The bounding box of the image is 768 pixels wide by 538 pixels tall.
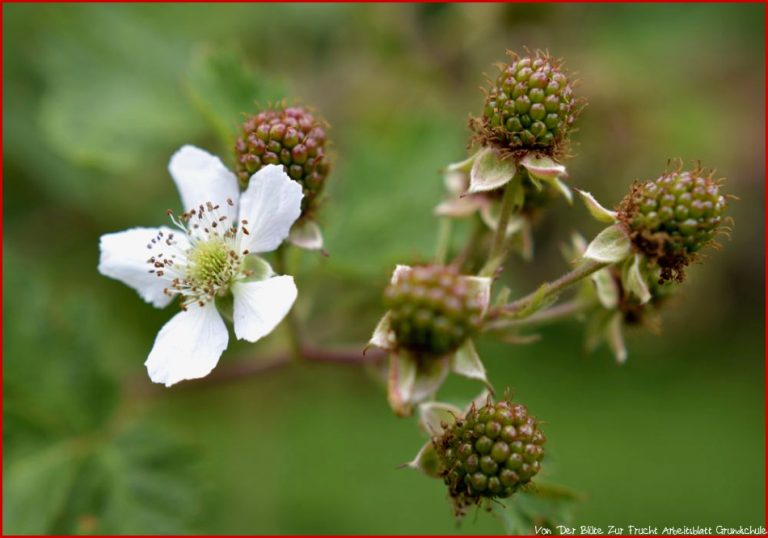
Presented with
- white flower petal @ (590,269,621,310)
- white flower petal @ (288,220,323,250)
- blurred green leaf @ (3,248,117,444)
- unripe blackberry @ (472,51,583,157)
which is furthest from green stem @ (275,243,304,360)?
white flower petal @ (590,269,621,310)

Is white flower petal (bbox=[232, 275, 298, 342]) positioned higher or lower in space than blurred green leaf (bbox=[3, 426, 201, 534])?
higher

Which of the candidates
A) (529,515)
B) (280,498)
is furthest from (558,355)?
(529,515)

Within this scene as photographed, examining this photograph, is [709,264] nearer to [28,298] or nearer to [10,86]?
[28,298]

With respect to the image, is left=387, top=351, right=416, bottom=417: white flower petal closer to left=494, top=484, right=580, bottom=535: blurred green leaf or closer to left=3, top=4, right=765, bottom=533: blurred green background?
left=494, top=484, right=580, bottom=535: blurred green leaf

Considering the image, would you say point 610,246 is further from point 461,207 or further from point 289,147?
point 289,147

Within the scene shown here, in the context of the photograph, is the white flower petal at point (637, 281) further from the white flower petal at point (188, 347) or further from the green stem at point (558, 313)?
the white flower petal at point (188, 347)
